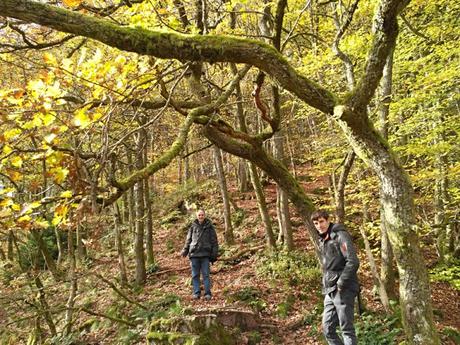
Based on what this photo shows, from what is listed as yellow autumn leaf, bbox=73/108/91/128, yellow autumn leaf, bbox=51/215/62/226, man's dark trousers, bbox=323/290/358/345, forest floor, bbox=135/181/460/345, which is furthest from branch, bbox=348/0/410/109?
forest floor, bbox=135/181/460/345

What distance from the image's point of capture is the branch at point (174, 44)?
282 cm

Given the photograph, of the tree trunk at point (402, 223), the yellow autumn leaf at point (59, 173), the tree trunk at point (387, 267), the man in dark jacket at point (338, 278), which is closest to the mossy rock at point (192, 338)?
the man in dark jacket at point (338, 278)

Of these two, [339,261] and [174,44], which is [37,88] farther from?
[339,261]

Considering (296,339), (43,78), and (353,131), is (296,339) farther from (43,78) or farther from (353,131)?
(43,78)

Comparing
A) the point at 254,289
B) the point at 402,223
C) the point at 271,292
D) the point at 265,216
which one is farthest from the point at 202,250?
the point at 402,223

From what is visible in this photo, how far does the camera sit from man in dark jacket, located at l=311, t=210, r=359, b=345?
5.12 meters

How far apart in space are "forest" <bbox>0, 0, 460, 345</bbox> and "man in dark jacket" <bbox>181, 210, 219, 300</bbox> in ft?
1.98

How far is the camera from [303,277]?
975cm

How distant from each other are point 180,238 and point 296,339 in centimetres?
964

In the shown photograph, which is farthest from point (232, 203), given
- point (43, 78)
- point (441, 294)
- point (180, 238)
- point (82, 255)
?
point (43, 78)

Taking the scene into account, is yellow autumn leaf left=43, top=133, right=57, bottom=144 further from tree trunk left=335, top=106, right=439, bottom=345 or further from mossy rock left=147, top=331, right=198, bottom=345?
mossy rock left=147, top=331, right=198, bottom=345

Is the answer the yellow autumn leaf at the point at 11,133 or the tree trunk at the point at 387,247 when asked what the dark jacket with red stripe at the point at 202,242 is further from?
the yellow autumn leaf at the point at 11,133

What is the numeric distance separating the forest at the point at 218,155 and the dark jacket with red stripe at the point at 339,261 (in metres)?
0.78

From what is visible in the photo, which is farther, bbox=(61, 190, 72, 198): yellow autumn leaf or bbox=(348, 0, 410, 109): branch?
bbox=(348, 0, 410, 109): branch
